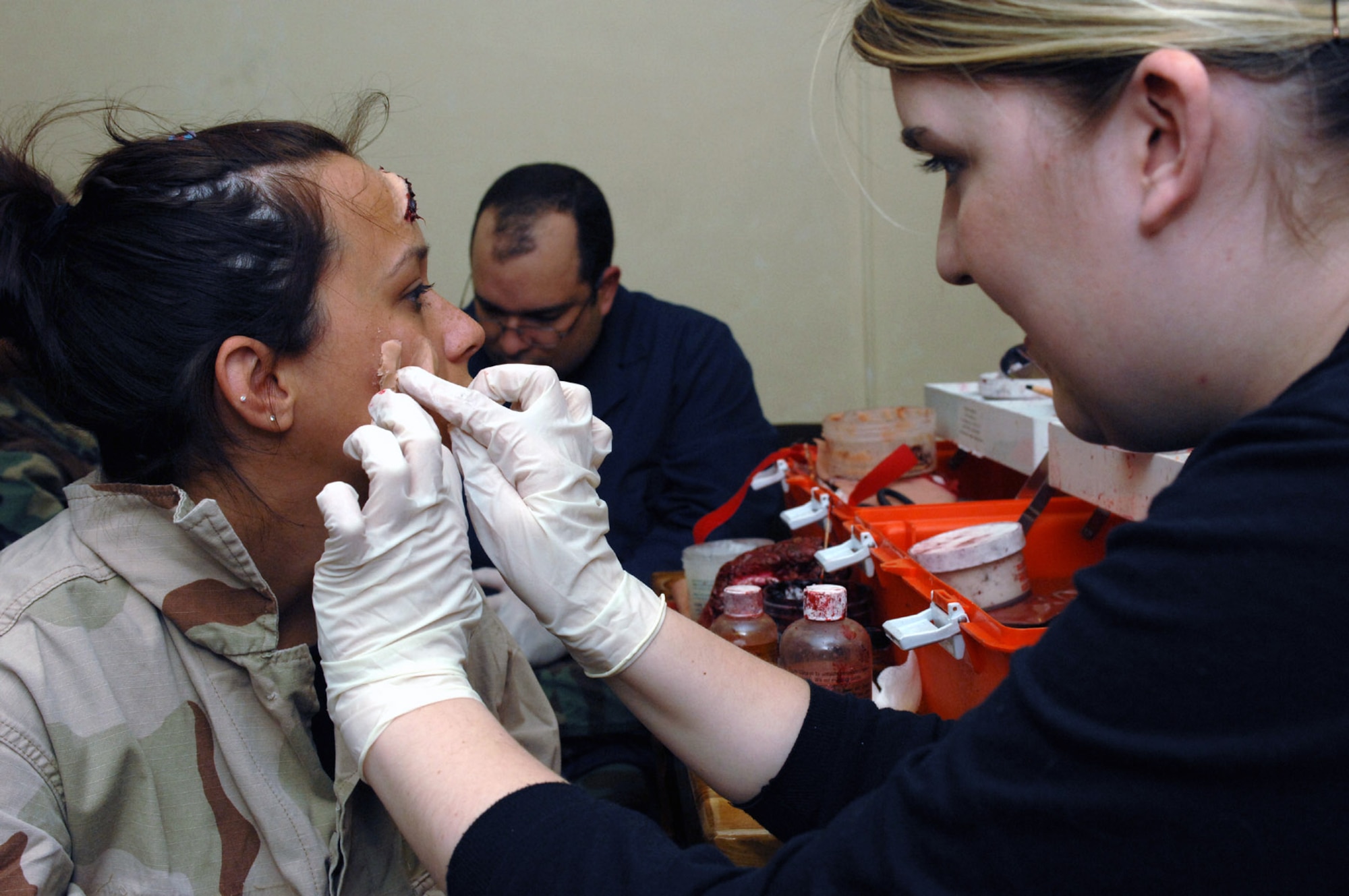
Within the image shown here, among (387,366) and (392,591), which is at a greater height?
(387,366)

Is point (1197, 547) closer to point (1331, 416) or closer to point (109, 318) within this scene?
point (1331, 416)

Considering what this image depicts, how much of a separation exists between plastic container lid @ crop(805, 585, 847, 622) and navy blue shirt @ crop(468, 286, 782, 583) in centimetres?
130

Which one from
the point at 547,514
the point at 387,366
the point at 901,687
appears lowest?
the point at 901,687

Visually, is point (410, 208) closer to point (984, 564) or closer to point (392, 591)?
point (392, 591)

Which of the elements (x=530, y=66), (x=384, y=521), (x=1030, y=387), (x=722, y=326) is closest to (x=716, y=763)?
(x=384, y=521)

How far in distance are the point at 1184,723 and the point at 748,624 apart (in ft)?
2.89

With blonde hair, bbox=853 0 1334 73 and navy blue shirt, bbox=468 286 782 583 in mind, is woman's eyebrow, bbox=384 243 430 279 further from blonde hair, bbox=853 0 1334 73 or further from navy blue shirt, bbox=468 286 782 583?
navy blue shirt, bbox=468 286 782 583

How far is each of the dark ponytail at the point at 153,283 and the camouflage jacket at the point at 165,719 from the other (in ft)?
0.34

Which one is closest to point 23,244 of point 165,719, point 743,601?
point 165,719

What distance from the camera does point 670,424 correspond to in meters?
2.87

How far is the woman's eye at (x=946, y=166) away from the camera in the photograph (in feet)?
2.78

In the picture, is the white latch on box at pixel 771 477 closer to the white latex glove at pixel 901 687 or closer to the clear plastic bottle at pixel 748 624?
the clear plastic bottle at pixel 748 624

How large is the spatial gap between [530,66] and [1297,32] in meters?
3.04

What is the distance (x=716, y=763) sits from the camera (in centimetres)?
108
